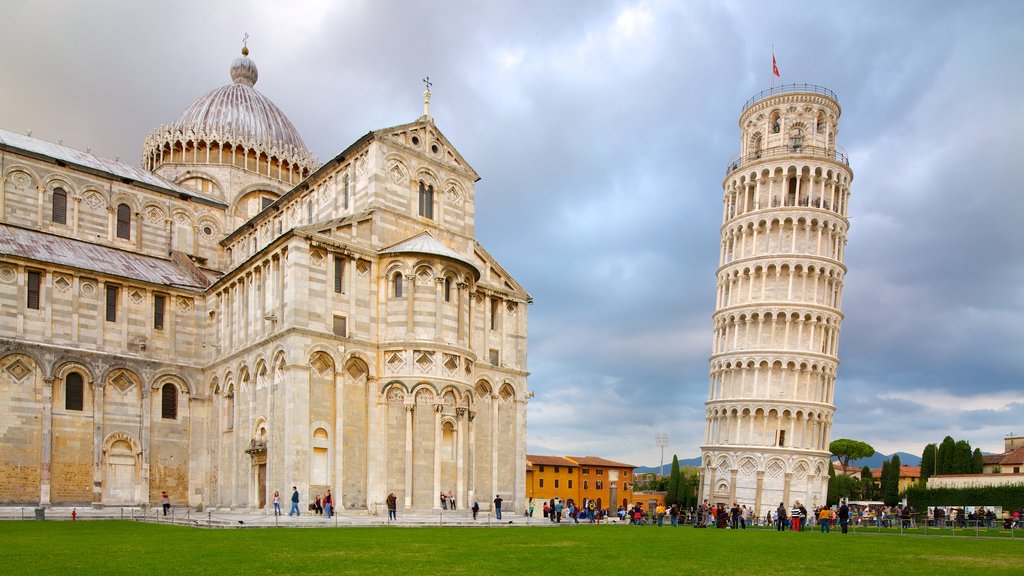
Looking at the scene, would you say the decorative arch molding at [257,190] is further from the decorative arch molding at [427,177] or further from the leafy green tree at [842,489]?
the leafy green tree at [842,489]

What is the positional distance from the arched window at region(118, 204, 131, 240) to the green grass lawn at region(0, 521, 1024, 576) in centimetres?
2483

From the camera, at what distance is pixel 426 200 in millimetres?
38375

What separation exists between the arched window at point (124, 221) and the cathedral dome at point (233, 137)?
710 cm

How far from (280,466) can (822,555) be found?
69.1 ft

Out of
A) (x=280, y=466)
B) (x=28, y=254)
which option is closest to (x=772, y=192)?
(x=280, y=466)

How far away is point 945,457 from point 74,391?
71.8 meters

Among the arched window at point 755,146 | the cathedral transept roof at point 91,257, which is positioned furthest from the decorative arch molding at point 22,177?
the arched window at point 755,146

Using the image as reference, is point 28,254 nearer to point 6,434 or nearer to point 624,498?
point 6,434

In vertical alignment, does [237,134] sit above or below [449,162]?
above

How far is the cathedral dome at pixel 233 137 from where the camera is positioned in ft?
168

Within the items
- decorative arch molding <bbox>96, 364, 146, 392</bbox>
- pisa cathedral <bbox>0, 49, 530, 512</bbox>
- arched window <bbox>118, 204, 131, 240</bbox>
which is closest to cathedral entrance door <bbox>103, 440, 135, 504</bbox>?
pisa cathedral <bbox>0, 49, 530, 512</bbox>

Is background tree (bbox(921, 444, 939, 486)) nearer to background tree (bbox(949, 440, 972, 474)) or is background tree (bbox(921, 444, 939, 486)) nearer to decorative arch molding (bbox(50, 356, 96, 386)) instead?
background tree (bbox(949, 440, 972, 474))

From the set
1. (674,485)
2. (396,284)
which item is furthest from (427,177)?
(674,485)

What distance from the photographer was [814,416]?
63.9 m
